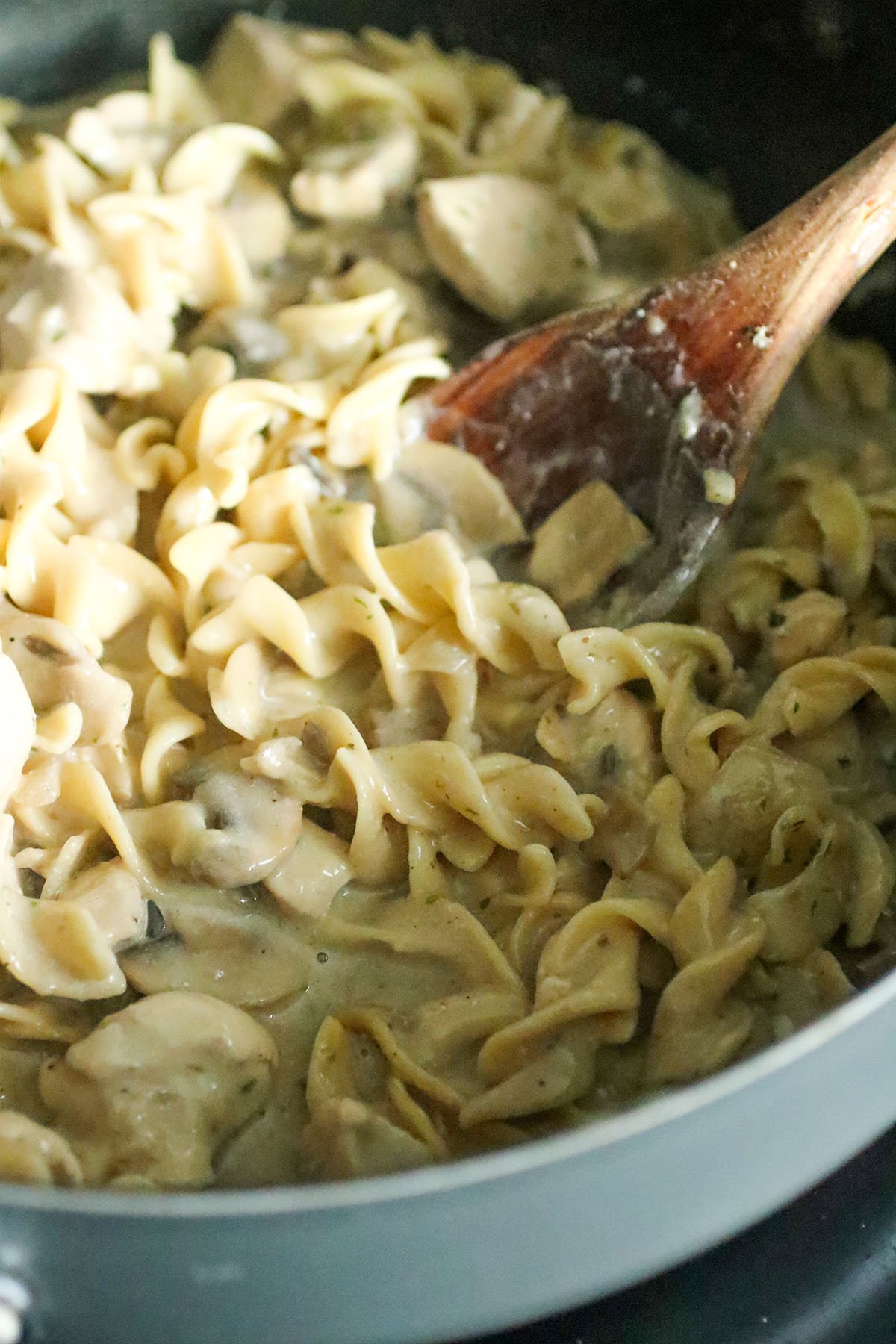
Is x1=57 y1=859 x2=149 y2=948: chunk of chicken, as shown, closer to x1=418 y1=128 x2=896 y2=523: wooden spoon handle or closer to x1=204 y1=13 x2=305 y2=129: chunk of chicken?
x1=418 y1=128 x2=896 y2=523: wooden spoon handle

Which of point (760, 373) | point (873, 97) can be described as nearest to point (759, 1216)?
point (760, 373)

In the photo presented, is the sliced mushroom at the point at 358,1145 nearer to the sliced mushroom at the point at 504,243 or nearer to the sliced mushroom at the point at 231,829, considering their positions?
the sliced mushroom at the point at 231,829

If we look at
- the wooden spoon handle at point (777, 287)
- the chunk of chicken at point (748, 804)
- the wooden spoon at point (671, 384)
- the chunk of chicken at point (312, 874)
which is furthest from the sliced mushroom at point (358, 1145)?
the wooden spoon handle at point (777, 287)

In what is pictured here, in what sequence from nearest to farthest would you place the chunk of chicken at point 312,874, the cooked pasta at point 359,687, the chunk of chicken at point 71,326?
the cooked pasta at point 359,687 < the chunk of chicken at point 312,874 < the chunk of chicken at point 71,326

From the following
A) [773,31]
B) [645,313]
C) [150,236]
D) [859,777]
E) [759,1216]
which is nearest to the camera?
[759,1216]

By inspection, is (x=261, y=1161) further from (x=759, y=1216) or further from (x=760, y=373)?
(x=760, y=373)

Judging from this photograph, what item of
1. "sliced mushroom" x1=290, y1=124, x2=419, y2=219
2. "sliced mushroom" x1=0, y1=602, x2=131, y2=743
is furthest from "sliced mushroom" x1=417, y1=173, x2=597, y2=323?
"sliced mushroom" x1=0, y1=602, x2=131, y2=743
